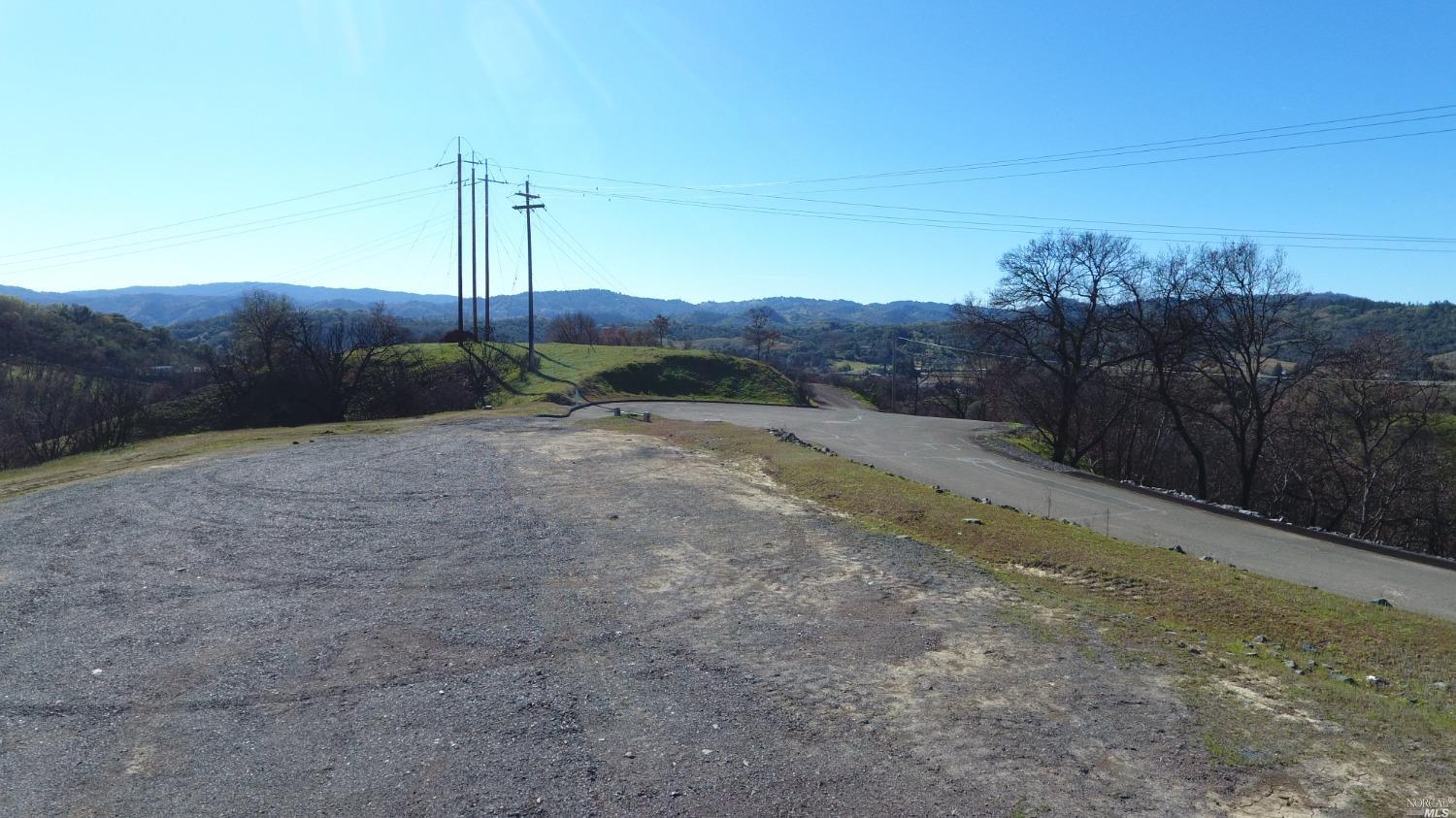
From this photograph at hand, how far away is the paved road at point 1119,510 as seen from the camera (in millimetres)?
A: 11445

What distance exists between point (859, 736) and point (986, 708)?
3.98 ft

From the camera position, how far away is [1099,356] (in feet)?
102

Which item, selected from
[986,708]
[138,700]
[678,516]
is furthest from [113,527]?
[986,708]

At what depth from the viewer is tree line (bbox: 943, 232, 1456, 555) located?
27312 millimetres

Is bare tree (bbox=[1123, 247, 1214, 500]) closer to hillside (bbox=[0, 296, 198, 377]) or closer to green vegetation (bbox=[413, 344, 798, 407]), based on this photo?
green vegetation (bbox=[413, 344, 798, 407])

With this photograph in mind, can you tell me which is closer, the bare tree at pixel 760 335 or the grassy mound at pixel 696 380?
the grassy mound at pixel 696 380

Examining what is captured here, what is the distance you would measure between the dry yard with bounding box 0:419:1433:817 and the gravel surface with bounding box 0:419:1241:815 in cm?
3

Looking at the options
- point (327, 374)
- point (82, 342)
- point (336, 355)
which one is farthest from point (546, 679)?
point (82, 342)

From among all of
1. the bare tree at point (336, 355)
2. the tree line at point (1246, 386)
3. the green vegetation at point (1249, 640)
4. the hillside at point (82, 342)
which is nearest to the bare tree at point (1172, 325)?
the tree line at point (1246, 386)

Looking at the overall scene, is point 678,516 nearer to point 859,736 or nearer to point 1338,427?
point 859,736
